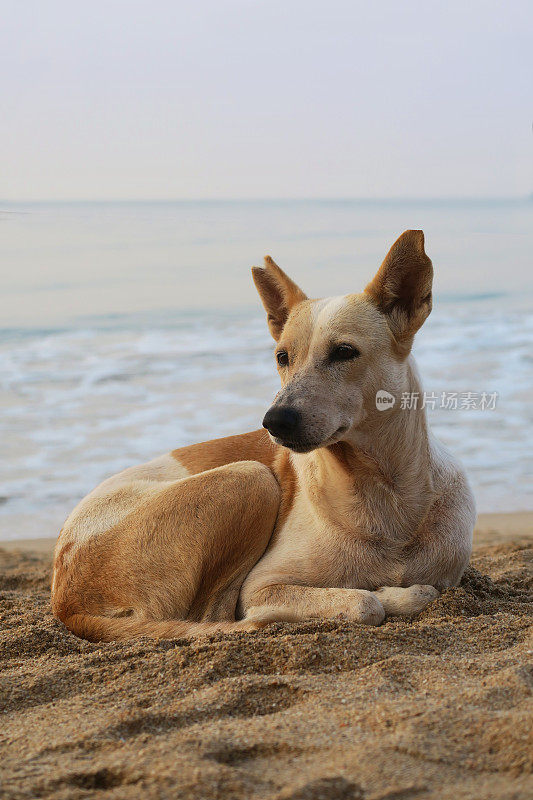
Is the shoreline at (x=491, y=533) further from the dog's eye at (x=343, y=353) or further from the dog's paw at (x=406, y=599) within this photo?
the dog's eye at (x=343, y=353)

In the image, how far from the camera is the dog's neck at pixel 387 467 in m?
4.04

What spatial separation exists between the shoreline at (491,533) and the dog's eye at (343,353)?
278cm

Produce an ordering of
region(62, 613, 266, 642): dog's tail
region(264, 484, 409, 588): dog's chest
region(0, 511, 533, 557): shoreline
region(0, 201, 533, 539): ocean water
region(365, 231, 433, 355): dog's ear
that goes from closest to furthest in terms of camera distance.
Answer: region(62, 613, 266, 642): dog's tail → region(365, 231, 433, 355): dog's ear → region(264, 484, 409, 588): dog's chest → region(0, 511, 533, 557): shoreline → region(0, 201, 533, 539): ocean water

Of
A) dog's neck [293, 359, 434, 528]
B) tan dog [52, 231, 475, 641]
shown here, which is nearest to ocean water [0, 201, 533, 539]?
tan dog [52, 231, 475, 641]

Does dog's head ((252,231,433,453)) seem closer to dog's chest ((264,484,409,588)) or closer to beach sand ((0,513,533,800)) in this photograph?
dog's chest ((264,484,409,588))

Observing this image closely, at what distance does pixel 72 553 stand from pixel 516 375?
376 inches

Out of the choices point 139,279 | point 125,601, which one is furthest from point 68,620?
point 139,279

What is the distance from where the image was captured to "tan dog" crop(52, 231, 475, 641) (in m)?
3.89

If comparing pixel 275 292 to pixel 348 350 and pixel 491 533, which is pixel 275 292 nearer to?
pixel 348 350

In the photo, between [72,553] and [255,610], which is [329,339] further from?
[72,553]

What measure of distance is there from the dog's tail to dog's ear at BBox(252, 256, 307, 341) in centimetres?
151

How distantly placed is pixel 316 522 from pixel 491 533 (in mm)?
2835

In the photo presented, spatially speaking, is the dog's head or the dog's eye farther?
the dog's eye

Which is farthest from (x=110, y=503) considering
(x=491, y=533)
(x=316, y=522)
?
(x=491, y=533)
